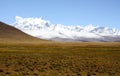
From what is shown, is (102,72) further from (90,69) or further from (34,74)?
(34,74)

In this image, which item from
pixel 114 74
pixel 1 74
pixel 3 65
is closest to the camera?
pixel 1 74

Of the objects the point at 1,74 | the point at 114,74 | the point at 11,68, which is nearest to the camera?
the point at 1,74

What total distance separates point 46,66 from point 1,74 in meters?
6.92

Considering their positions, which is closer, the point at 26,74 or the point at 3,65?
the point at 26,74

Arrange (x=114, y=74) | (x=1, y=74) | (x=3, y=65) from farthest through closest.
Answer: (x=3, y=65) → (x=114, y=74) → (x=1, y=74)

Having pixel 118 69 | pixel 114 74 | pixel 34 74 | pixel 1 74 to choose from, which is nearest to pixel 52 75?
pixel 34 74

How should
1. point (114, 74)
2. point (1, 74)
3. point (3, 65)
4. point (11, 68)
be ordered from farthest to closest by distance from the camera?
point (3, 65), point (11, 68), point (114, 74), point (1, 74)

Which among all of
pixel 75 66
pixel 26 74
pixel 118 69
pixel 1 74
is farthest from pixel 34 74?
pixel 118 69

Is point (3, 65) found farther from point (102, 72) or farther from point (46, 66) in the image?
point (102, 72)

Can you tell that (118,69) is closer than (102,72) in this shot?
No

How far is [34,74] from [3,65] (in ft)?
21.2

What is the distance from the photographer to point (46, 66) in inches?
1170

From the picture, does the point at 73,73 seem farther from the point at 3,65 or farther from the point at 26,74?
the point at 3,65

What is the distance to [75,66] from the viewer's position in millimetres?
30500
